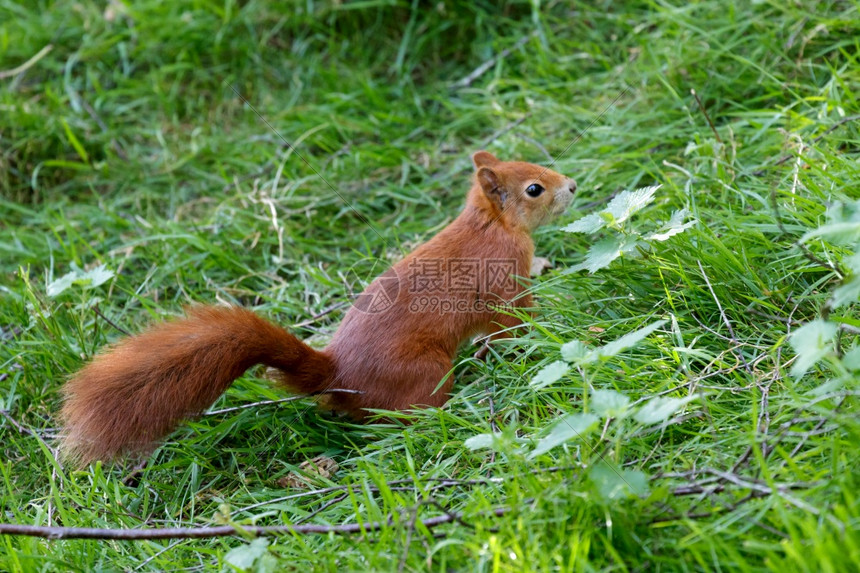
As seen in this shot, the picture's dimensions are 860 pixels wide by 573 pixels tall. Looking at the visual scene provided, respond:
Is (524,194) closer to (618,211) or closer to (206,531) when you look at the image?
(618,211)

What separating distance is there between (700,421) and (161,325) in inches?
53.2

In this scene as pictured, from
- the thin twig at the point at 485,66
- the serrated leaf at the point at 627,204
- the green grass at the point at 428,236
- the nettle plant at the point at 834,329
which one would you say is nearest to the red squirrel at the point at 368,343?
the green grass at the point at 428,236

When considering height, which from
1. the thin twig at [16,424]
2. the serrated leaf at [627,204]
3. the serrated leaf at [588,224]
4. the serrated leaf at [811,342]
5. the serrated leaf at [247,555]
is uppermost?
the serrated leaf at [811,342]

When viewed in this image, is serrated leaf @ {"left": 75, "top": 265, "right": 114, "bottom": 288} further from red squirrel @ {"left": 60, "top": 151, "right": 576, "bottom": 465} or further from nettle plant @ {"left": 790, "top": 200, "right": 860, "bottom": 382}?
nettle plant @ {"left": 790, "top": 200, "right": 860, "bottom": 382}

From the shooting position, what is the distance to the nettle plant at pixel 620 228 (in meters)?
2.02

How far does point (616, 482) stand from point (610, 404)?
14 cm

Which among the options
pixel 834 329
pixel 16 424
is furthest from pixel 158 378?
pixel 834 329

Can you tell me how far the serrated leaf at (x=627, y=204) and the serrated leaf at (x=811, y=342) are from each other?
2.24 ft

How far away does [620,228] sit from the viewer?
6.72 ft

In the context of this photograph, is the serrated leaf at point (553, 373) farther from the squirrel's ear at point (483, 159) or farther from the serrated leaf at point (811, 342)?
the squirrel's ear at point (483, 159)

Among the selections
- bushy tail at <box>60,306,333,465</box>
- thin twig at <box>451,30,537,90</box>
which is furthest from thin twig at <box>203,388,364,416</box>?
thin twig at <box>451,30,537,90</box>

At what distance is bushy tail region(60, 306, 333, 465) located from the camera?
6.20 feet

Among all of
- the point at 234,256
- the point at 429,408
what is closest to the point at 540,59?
the point at 234,256

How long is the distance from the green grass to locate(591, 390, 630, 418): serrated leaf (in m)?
0.12
